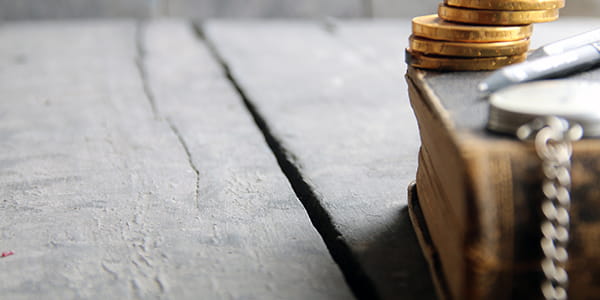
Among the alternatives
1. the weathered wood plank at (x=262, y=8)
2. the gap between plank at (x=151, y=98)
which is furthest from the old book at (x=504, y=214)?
the weathered wood plank at (x=262, y=8)

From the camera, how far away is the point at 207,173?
1056 millimetres

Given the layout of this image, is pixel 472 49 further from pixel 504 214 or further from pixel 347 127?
pixel 347 127

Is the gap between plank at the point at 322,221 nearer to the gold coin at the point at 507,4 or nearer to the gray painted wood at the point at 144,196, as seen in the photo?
the gray painted wood at the point at 144,196

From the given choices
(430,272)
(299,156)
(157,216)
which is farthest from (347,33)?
(430,272)

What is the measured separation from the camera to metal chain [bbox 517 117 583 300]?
535 millimetres

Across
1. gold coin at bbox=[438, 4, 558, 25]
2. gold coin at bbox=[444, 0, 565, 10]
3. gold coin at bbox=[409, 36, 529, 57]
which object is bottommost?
gold coin at bbox=[409, 36, 529, 57]

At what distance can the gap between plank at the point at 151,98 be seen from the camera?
3.47ft

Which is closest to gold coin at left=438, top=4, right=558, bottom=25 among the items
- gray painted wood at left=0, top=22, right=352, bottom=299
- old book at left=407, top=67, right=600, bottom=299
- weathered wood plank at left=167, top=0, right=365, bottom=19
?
old book at left=407, top=67, right=600, bottom=299

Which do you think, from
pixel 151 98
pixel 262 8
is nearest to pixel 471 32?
pixel 151 98

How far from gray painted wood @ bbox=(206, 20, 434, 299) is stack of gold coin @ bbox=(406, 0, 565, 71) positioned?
0.69 ft

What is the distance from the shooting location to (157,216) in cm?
90

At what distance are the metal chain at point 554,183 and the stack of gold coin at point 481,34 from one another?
0.73 feet

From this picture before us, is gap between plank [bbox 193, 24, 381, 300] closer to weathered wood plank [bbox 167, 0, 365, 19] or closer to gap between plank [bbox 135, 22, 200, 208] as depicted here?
gap between plank [bbox 135, 22, 200, 208]

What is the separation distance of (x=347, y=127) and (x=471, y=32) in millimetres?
550
